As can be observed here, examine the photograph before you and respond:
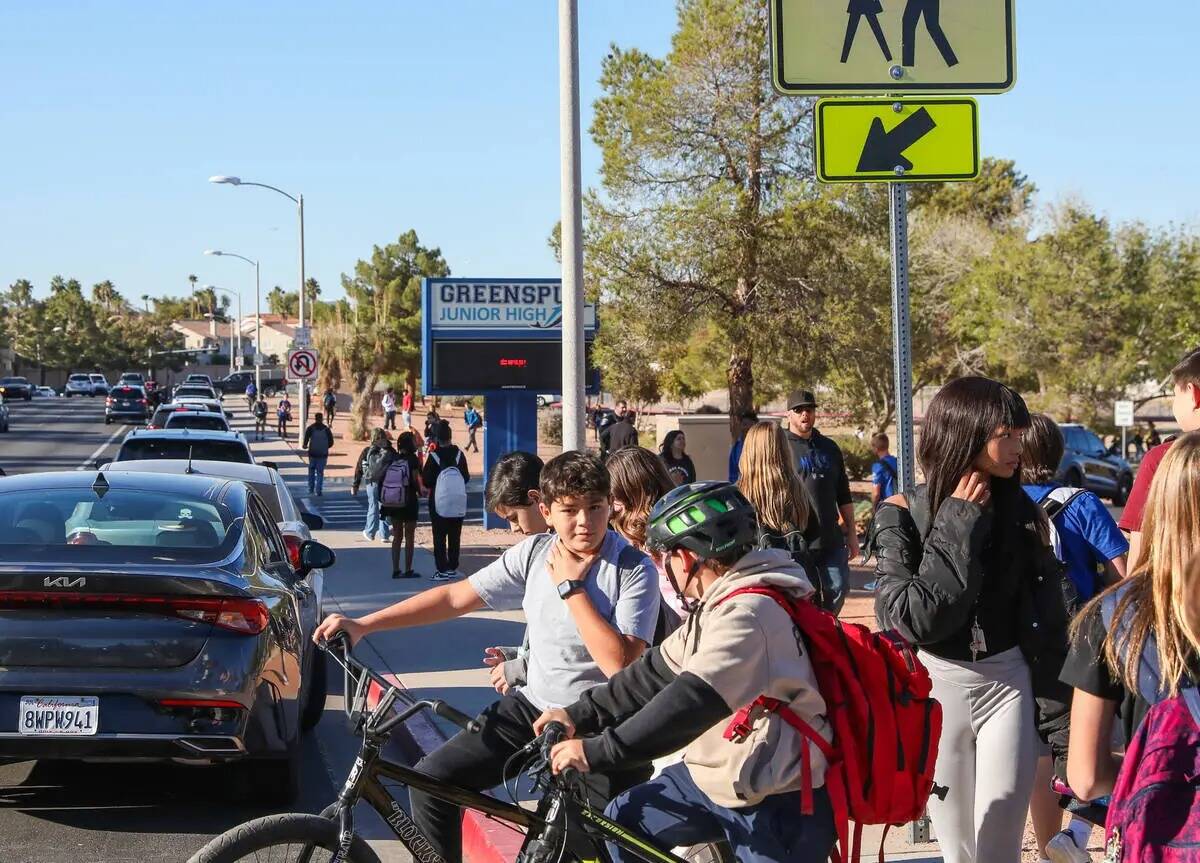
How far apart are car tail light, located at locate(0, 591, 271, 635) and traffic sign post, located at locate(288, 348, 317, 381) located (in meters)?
26.6

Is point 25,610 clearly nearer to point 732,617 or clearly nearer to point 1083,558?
point 732,617

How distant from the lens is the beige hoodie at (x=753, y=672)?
3287mm

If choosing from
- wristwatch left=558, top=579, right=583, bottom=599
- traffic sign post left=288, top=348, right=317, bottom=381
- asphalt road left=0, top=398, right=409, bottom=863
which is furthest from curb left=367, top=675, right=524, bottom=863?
traffic sign post left=288, top=348, right=317, bottom=381

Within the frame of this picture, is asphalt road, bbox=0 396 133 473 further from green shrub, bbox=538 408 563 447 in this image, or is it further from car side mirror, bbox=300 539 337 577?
car side mirror, bbox=300 539 337 577

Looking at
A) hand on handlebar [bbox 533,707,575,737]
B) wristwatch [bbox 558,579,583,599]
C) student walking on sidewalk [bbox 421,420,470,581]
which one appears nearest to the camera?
hand on handlebar [bbox 533,707,575,737]

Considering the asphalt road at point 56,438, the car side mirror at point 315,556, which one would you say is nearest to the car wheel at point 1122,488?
the asphalt road at point 56,438

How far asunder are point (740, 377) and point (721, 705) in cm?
2144

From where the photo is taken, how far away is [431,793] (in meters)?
3.79

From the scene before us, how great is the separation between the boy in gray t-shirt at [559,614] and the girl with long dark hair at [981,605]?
77 centimetres

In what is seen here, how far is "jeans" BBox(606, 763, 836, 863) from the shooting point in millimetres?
3490

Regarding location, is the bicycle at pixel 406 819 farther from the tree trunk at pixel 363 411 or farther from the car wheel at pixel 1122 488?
the tree trunk at pixel 363 411

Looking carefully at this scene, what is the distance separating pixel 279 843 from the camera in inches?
139

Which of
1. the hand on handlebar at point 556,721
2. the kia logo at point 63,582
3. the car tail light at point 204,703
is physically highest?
the kia logo at point 63,582

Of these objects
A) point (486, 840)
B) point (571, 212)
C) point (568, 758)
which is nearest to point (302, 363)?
point (571, 212)
